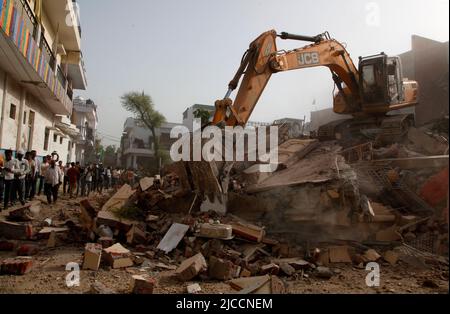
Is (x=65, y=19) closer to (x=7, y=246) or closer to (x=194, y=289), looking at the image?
(x=7, y=246)

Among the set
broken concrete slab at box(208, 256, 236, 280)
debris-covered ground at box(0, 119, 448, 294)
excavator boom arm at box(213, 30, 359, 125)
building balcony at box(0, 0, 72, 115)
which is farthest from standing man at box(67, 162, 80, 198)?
broken concrete slab at box(208, 256, 236, 280)

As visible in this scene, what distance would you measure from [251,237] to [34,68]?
902cm

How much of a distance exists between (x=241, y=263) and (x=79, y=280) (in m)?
2.15

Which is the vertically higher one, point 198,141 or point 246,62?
point 246,62

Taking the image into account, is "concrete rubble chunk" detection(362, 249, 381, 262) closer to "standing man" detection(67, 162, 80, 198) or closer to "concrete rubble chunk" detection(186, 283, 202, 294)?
"concrete rubble chunk" detection(186, 283, 202, 294)

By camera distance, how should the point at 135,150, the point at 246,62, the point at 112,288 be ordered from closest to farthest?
the point at 112,288, the point at 246,62, the point at 135,150

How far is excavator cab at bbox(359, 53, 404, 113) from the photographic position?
348 inches

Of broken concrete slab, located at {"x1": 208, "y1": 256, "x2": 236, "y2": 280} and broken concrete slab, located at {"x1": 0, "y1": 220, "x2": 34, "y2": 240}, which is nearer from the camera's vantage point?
broken concrete slab, located at {"x1": 208, "y1": 256, "x2": 236, "y2": 280}

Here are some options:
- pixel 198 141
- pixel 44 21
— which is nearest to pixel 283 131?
pixel 198 141

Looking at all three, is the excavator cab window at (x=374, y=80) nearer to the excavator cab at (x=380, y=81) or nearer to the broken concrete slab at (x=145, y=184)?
the excavator cab at (x=380, y=81)

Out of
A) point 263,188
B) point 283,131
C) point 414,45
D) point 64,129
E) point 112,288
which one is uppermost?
point 414,45

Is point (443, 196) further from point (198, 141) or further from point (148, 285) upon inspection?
point (198, 141)

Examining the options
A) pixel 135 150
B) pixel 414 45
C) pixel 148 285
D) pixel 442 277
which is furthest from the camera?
pixel 135 150

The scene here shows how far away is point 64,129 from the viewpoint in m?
19.2
